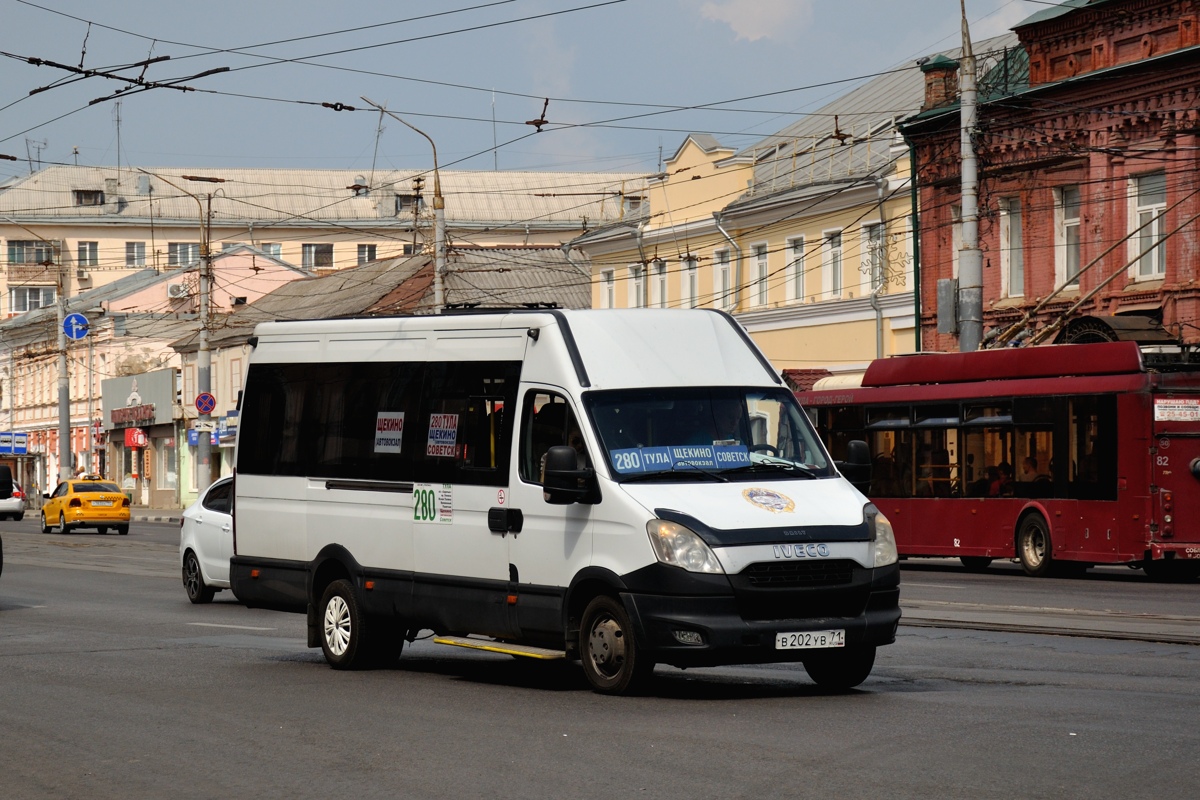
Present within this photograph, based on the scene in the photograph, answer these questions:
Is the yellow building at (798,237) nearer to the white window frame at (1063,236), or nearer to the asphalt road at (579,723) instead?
the white window frame at (1063,236)

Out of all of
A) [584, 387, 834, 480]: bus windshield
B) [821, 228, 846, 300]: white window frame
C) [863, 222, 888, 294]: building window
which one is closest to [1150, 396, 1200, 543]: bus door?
[584, 387, 834, 480]: bus windshield

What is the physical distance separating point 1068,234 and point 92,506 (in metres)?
26.5

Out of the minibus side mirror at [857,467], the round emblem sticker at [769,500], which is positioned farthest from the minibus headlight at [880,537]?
the minibus side mirror at [857,467]

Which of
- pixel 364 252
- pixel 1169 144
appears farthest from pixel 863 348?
pixel 364 252

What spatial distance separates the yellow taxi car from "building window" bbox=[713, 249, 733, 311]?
57.4 feet

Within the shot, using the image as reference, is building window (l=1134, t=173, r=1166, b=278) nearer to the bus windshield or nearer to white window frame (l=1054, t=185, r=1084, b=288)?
white window frame (l=1054, t=185, r=1084, b=288)

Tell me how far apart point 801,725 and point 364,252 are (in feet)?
338

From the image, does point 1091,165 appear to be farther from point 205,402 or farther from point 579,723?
point 579,723

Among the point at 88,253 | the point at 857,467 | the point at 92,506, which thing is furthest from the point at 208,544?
the point at 88,253

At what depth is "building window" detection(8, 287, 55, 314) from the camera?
11244 cm

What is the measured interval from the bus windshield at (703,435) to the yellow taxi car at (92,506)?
38772 mm

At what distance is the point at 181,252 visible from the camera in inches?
4370

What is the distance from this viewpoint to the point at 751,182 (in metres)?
51.1

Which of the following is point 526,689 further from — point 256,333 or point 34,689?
point 256,333
